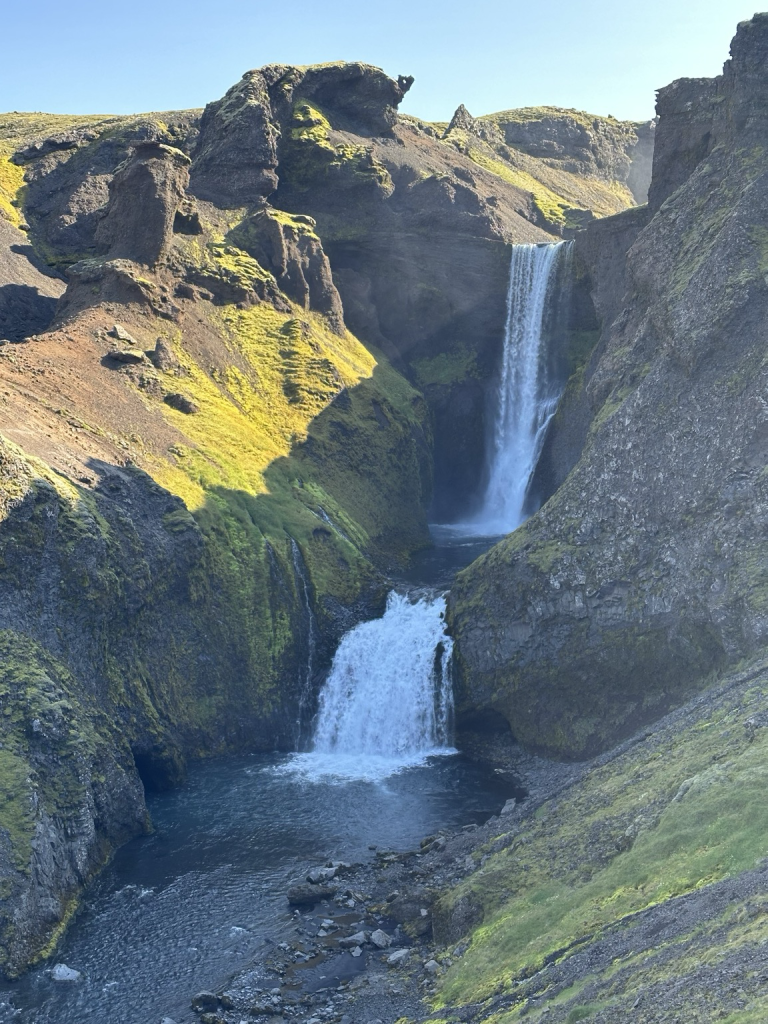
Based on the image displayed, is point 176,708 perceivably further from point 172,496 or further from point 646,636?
point 646,636

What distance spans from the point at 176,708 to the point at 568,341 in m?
52.3

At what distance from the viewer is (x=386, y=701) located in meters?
59.5

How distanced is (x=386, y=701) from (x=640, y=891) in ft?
102

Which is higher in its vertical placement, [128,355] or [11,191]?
[11,191]

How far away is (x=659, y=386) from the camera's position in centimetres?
5834

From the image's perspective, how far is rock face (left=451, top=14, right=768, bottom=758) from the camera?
2019 inches

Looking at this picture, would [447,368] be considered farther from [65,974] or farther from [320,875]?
[65,974]

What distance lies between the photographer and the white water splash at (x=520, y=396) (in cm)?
9169

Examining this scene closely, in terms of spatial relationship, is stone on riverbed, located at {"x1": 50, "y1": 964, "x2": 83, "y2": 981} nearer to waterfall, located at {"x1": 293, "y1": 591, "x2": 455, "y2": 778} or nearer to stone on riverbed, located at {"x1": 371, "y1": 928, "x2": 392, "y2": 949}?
stone on riverbed, located at {"x1": 371, "y1": 928, "x2": 392, "y2": 949}

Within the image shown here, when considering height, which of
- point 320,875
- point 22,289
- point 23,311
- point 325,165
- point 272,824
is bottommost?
point 272,824

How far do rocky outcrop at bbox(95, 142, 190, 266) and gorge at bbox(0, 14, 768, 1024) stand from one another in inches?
12.2

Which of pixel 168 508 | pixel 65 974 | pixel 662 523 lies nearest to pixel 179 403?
pixel 168 508

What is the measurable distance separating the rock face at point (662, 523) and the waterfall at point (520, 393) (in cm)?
2757

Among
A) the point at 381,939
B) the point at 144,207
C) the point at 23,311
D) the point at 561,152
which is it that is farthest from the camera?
the point at 561,152
